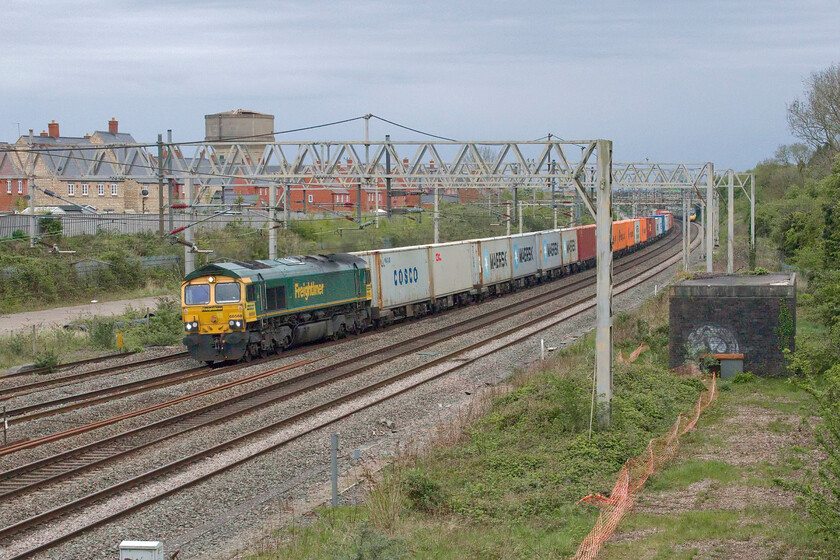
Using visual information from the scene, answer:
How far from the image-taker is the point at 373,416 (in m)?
19.6

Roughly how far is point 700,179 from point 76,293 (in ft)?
96.0

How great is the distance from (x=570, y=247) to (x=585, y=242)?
3.63m

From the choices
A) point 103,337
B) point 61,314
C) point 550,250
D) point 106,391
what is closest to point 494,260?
point 550,250

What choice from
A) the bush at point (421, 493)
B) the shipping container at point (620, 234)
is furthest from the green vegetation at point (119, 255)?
the bush at point (421, 493)

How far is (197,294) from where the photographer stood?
25.2 m

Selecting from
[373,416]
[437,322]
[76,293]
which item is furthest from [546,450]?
[76,293]

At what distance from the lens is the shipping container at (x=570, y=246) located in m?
53.6

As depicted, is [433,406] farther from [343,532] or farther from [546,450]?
[343,532]

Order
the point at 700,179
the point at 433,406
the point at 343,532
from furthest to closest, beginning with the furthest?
the point at 700,179, the point at 433,406, the point at 343,532

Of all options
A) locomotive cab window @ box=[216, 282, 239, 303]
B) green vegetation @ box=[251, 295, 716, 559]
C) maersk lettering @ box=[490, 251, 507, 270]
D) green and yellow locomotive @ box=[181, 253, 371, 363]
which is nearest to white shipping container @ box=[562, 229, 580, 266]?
maersk lettering @ box=[490, 251, 507, 270]

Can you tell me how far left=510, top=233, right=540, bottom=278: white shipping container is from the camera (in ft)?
149

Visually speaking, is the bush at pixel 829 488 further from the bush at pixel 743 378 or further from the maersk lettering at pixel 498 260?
the maersk lettering at pixel 498 260

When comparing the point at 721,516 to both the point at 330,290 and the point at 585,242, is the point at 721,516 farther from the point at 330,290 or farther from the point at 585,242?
the point at 585,242

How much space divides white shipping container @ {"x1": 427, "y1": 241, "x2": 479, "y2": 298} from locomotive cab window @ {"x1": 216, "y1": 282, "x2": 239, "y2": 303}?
40.3 feet
